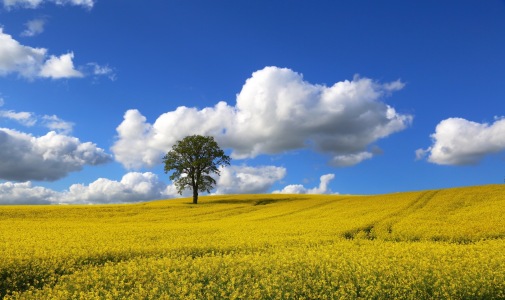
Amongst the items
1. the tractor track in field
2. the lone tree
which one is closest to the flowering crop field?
the tractor track in field

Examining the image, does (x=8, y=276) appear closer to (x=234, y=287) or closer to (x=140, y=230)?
(x=234, y=287)

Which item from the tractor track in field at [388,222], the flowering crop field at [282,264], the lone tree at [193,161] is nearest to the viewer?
the flowering crop field at [282,264]

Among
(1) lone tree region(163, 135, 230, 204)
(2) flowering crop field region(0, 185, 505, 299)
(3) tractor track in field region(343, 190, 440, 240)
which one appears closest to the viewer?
(2) flowering crop field region(0, 185, 505, 299)

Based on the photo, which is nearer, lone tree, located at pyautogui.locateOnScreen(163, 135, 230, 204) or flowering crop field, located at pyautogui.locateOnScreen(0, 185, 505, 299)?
flowering crop field, located at pyautogui.locateOnScreen(0, 185, 505, 299)

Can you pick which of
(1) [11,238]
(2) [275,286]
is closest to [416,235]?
(2) [275,286]

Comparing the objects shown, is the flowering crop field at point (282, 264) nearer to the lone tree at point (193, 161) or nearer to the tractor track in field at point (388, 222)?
the tractor track in field at point (388, 222)

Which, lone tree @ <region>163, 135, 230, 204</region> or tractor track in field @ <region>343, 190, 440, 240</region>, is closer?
tractor track in field @ <region>343, 190, 440, 240</region>

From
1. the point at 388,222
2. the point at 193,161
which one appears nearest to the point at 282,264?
the point at 388,222

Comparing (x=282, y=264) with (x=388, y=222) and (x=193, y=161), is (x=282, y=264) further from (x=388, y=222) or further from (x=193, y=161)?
(x=193, y=161)

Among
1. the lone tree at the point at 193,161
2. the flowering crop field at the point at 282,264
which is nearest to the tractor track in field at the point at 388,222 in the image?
the flowering crop field at the point at 282,264

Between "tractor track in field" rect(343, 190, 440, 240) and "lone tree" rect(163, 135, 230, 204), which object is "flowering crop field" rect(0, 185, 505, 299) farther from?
"lone tree" rect(163, 135, 230, 204)

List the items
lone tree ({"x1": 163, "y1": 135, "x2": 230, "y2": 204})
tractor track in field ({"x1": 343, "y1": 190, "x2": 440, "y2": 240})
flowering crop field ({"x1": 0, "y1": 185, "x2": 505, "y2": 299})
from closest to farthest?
flowering crop field ({"x1": 0, "y1": 185, "x2": 505, "y2": 299}) → tractor track in field ({"x1": 343, "y1": 190, "x2": 440, "y2": 240}) → lone tree ({"x1": 163, "y1": 135, "x2": 230, "y2": 204})

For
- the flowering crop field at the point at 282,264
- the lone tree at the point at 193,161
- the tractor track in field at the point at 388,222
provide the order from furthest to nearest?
the lone tree at the point at 193,161, the tractor track in field at the point at 388,222, the flowering crop field at the point at 282,264

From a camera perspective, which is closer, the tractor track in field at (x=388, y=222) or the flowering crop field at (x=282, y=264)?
the flowering crop field at (x=282, y=264)
